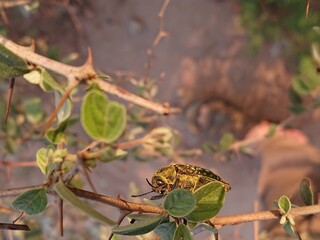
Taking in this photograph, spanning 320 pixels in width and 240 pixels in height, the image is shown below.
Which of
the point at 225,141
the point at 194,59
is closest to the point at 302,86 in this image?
the point at 225,141

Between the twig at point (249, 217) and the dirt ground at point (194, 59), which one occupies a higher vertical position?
the dirt ground at point (194, 59)

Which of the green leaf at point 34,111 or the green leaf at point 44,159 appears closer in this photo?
the green leaf at point 44,159

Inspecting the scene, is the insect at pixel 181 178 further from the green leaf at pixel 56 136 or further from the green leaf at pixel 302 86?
the green leaf at pixel 302 86

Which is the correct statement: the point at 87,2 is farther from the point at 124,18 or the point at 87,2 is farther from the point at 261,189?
the point at 261,189

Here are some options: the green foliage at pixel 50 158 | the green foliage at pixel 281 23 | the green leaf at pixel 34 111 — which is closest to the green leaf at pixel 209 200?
the green foliage at pixel 50 158

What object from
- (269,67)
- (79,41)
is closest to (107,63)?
(79,41)

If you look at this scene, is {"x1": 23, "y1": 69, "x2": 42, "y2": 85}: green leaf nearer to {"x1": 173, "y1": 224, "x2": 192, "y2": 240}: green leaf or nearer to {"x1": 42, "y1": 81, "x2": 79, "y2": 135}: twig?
{"x1": 42, "y1": 81, "x2": 79, "y2": 135}: twig

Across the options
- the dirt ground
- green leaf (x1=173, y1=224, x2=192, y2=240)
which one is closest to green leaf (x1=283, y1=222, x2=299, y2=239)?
green leaf (x1=173, y1=224, x2=192, y2=240)

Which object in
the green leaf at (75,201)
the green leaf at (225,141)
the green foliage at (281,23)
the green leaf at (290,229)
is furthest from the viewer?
the green foliage at (281,23)
